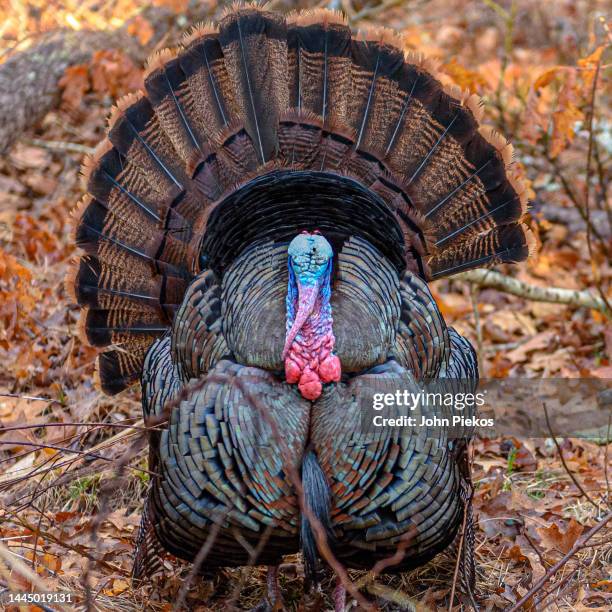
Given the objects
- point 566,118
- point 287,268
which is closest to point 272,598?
point 287,268

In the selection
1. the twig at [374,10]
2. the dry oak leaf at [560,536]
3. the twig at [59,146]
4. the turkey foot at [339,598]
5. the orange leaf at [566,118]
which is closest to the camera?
the turkey foot at [339,598]

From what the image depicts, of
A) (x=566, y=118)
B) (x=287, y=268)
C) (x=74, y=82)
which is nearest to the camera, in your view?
(x=287, y=268)

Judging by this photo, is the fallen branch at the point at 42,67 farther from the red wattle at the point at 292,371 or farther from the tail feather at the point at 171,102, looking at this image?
the red wattle at the point at 292,371

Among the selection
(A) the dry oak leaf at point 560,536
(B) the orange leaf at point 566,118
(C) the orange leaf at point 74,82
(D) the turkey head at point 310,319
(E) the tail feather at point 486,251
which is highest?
(C) the orange leaf at point 74,82

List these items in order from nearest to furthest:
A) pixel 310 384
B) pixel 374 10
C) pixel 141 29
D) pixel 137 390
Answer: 1. pixel 310 384
2. pixel 137 390
3. pixel 141 29
4. pixel 374 10

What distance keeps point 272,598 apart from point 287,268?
1522 millimetres

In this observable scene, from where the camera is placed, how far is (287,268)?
12.5 feet

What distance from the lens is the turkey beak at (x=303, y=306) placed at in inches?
134

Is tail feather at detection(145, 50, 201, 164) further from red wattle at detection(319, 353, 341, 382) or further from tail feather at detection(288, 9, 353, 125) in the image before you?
red wattle at detection(319, 353, 341, 382)

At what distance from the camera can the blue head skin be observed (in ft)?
11.3

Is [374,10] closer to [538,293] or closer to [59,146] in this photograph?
[59,146]

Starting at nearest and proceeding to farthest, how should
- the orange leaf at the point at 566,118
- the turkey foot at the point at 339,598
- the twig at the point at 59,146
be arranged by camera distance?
the turkey foot at the point at 339,598, the orange leaf at the point at 566,118, the twig at the point at 59,146

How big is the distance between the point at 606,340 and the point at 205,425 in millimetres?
3550

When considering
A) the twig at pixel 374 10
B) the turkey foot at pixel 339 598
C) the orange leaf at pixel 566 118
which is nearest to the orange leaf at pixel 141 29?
the twig at pixel 374 10
